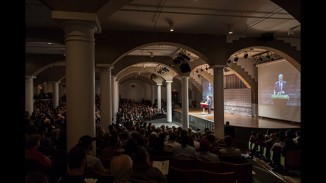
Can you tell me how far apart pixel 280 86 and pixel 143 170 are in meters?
13.0

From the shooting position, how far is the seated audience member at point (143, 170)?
8.56 ft

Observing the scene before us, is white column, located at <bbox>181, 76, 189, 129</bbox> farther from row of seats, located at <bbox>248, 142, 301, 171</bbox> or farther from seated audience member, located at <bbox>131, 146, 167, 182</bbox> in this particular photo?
seated audience member, located at <bbox>131, 146, 167, 182</bbox>

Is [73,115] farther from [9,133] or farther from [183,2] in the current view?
[183,2]

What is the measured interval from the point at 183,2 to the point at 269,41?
5.14 m

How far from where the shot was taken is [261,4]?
592 centimetres

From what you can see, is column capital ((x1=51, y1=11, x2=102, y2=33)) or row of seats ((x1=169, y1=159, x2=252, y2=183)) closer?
column capital ((x1=51, y1=11, x2=102, y2=33))

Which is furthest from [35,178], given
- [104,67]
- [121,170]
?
[104,67]

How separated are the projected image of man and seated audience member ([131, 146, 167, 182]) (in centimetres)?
1264

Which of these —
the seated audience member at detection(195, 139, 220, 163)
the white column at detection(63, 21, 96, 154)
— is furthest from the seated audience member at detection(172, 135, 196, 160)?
the white column at detection(63, 21, 96, 154)

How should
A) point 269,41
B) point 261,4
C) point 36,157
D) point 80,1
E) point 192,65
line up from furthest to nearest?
point 192,65
point 269,41
point 261,4
point 80,1
point 36,157

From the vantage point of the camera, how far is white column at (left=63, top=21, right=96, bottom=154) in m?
3.39

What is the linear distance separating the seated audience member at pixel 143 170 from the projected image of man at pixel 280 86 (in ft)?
41.5

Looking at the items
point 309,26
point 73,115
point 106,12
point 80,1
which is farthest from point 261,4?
point 309,26

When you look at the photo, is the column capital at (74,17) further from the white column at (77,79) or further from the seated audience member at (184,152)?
the seated audience member at (184,152)
